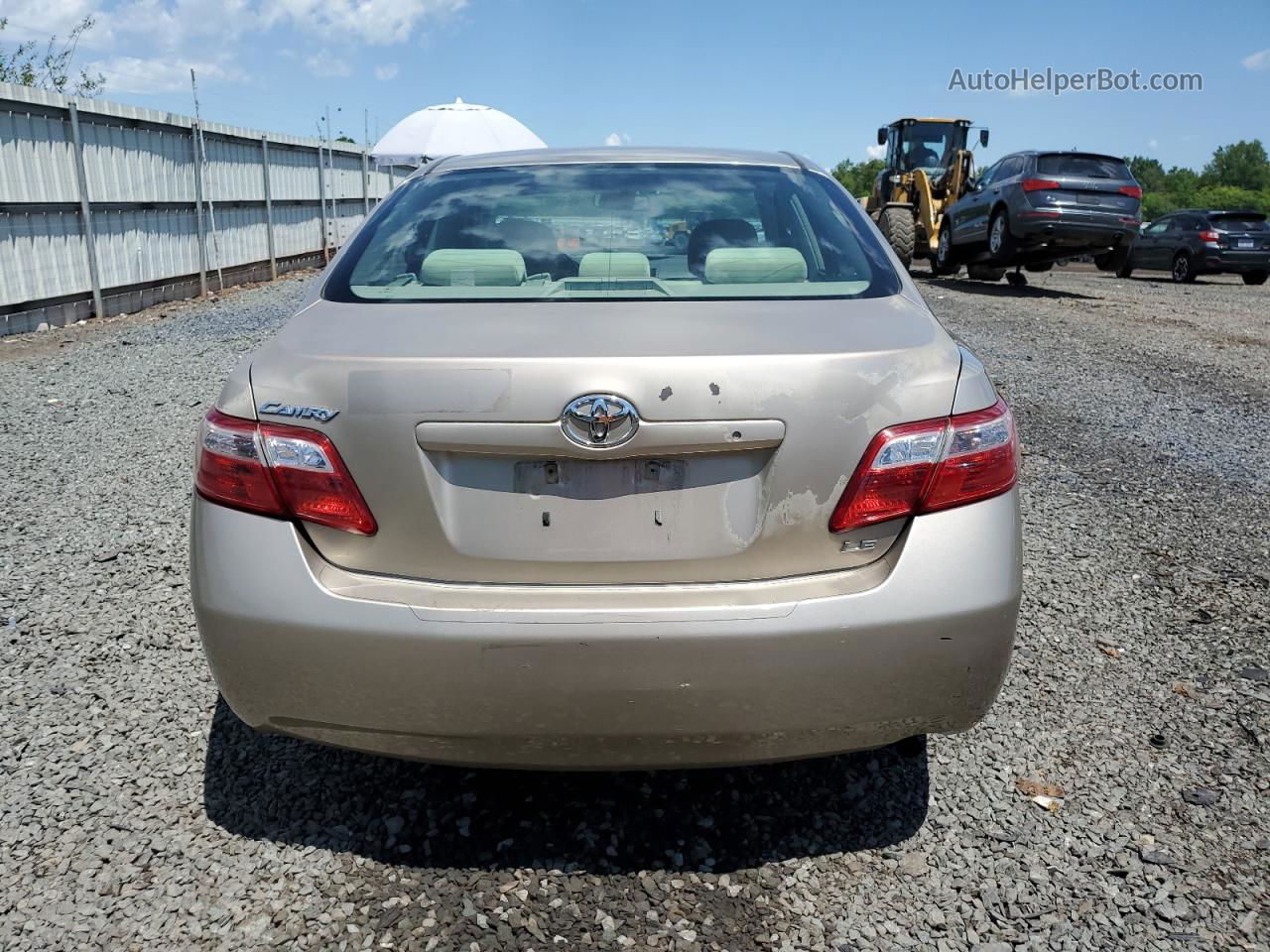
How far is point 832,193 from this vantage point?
122 inches

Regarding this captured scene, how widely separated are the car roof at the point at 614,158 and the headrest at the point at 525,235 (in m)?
0.39

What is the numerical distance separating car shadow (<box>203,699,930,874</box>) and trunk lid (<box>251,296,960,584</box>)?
0.77 m

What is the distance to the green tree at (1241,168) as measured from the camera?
118062 mm

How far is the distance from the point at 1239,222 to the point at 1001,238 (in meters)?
9.46

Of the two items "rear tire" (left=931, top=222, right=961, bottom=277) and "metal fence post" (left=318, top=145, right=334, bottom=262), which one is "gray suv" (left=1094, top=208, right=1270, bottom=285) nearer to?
"rear tire" (left=931, top=222, right=961, bottom=277)

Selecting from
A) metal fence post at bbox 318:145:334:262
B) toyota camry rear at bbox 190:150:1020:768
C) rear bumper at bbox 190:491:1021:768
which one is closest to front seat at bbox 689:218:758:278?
toyota camry rear at bbox 190:150:1020:768

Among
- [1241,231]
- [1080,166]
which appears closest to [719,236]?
[1080,166]

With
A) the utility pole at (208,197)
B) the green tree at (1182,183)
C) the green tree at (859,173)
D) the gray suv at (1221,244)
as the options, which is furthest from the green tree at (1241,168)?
the utility pole at (208,197)

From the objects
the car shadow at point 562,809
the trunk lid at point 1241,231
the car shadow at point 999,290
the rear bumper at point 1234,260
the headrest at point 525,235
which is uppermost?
the headrest at point 525,235

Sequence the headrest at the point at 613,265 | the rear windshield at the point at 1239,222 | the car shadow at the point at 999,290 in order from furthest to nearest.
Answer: the rear windshield at the point at 1239,222
the car shadow at the point at 999,290
the headrest at the point at 613,265

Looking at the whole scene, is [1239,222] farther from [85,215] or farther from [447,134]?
[85,215]

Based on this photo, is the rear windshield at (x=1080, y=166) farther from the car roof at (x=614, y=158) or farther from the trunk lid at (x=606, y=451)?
the trunk lid at (x=606, y=451)

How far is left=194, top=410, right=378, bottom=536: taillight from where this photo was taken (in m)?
2.03

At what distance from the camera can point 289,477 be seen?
2041 mm
